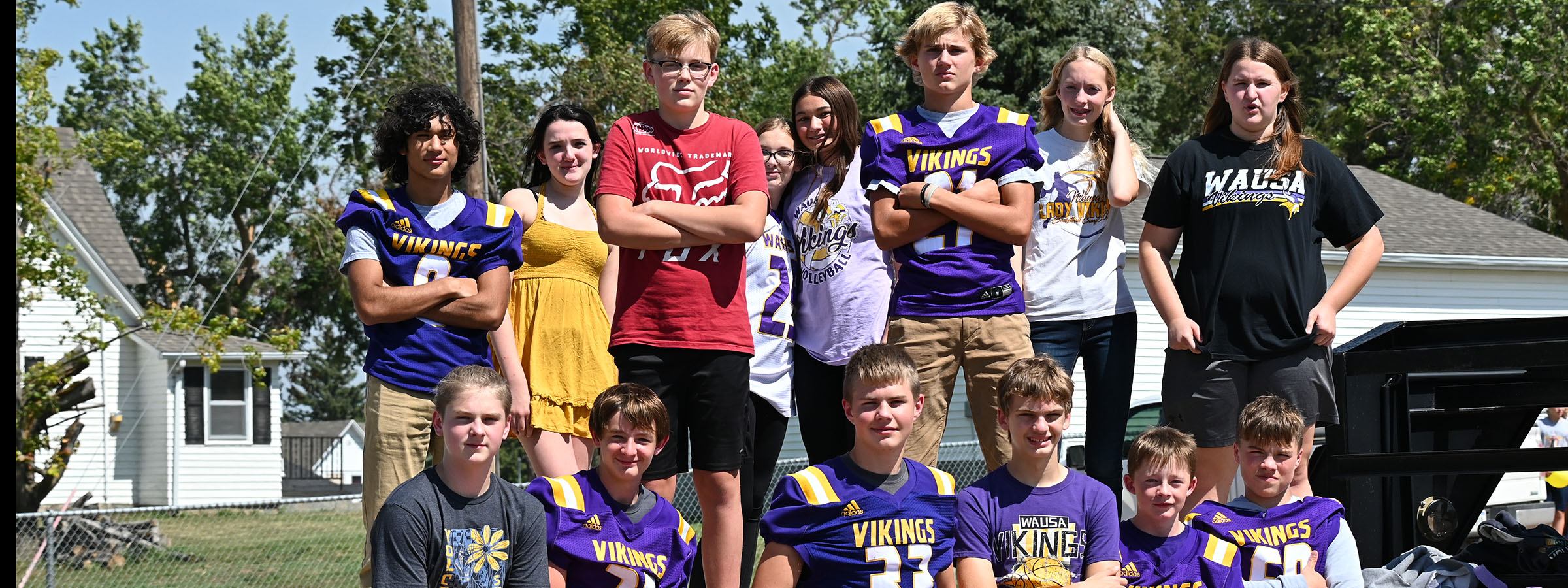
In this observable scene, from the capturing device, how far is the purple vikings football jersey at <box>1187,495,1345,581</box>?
13.7ft

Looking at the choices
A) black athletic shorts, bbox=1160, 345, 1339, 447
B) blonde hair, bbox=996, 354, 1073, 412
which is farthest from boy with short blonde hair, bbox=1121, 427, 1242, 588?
black athletic shorts, bbox=1160, 345, 1339, 447

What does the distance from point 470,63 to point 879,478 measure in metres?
8.80

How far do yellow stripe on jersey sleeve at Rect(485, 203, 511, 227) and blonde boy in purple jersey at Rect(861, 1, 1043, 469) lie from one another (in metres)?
1.22

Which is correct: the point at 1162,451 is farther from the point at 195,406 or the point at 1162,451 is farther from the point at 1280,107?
the point at 195,406

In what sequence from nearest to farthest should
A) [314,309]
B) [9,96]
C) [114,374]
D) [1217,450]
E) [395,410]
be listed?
[395,410] → [1217,450] → [9,96] → [114,374] → [314,309]

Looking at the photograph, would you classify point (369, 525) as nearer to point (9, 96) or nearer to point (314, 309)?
point (9, 96)

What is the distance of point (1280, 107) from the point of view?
4.80 metres

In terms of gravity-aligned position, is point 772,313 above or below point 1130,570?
above

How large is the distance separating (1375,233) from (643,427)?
2677 millimetres

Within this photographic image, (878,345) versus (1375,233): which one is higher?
(1375,233)

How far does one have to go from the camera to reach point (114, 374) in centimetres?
2591

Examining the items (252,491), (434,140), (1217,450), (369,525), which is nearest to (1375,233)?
(1217,450)

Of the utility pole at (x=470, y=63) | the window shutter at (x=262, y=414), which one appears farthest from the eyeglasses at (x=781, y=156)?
the window shutter at (x=262, y=414)

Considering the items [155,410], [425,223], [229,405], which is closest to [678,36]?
[425,223]
